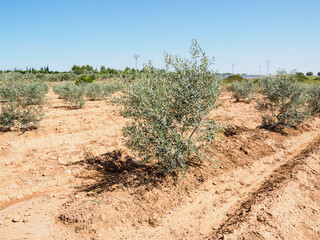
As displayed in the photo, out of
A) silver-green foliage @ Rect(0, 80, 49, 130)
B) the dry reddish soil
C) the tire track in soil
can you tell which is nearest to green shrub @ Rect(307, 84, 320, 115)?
the dry reddish soil

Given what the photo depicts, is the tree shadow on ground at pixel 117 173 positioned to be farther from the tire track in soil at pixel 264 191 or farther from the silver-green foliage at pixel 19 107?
the silver-green foliage at pixel 19 107

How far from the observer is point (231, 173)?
23.9 ft

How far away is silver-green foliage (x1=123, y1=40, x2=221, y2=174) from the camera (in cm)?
546

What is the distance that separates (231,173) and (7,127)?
10.2 m

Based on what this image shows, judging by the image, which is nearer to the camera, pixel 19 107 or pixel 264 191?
pixel 264 191

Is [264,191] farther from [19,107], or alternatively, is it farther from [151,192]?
[19,107]

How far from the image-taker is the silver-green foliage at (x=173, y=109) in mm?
5457

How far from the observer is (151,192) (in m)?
5.50

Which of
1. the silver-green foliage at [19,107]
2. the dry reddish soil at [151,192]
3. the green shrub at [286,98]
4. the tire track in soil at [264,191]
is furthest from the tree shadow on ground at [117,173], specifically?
A: the green shrub at [286,98]

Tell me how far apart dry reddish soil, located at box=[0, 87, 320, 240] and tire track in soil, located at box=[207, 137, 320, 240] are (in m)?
0.02

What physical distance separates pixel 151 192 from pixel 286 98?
359 inches

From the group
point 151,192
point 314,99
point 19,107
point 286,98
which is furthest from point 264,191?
point 314,99

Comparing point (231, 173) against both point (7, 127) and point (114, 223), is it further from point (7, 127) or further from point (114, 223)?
point (7, 127)

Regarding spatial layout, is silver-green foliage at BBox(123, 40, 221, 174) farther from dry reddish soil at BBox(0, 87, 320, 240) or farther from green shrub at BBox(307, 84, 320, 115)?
green shrub at BBox(307, 84, 320, 115)
